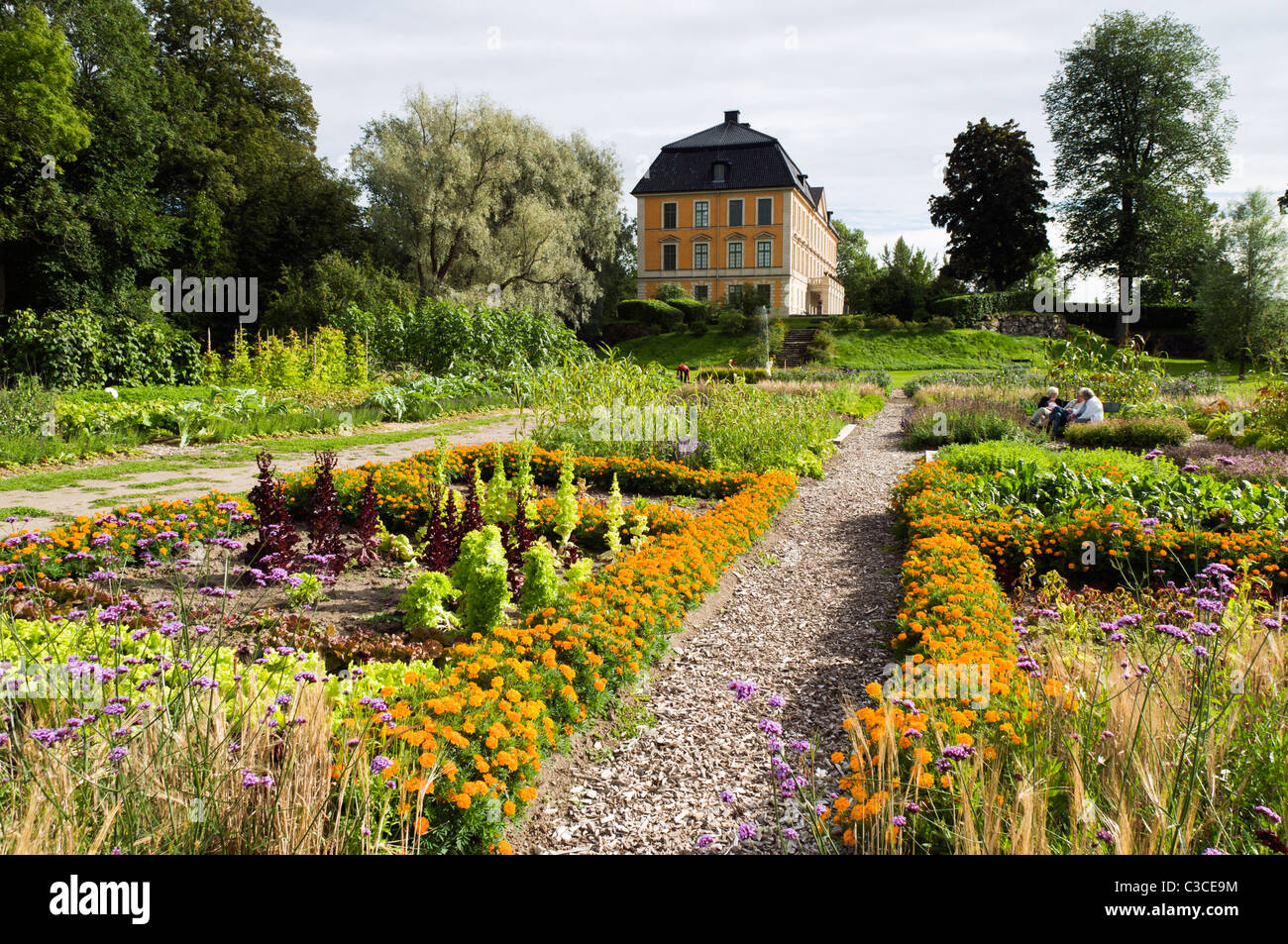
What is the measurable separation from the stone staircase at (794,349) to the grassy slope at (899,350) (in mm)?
1294

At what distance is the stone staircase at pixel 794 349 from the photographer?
95.7 ft

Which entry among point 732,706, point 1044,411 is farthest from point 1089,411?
point 732,706

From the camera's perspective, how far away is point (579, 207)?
36.3 metres

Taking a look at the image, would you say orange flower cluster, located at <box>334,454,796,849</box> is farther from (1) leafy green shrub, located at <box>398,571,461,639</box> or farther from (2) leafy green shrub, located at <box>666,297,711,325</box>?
(2) leafy green shrub, located at <box>666,297,711,325</box>

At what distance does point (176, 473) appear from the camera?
840 centimetres

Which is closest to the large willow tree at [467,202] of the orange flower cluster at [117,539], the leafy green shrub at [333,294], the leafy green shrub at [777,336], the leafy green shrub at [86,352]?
the leafy green shrub at [333,294]

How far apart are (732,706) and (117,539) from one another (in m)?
3.82

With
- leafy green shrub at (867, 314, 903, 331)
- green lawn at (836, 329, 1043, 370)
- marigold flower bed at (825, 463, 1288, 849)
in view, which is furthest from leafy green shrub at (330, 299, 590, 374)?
leafy green shrub at (867, 314, 903, 331)

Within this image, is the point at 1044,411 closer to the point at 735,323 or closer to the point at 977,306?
the point at 735,323

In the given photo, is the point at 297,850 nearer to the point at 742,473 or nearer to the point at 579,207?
the point at 742,473

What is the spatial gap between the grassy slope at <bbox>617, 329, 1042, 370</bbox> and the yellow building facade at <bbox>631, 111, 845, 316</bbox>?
1335 centimetres
